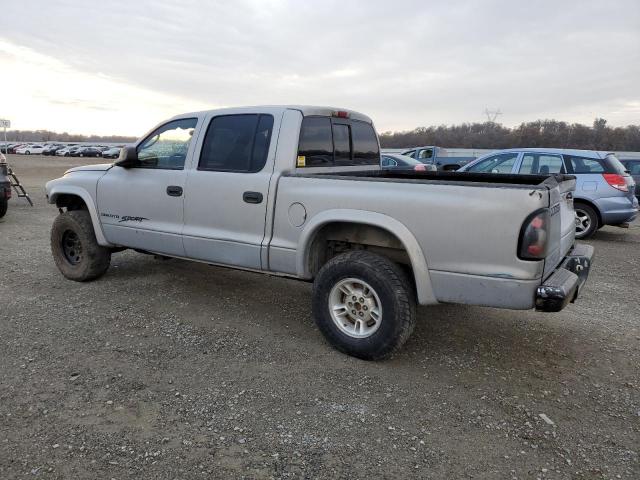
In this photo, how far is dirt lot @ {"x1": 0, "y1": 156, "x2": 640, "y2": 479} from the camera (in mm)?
2572

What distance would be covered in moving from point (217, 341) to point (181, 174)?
161 centimetres

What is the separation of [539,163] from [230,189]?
728 cm

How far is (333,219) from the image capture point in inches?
143

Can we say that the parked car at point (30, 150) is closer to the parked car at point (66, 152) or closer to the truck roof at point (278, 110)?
the parked car at point (66, 152)

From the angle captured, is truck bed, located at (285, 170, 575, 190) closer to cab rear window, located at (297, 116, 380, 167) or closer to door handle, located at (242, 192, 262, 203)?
cab rear window, located at (297, 116, 380, 167)

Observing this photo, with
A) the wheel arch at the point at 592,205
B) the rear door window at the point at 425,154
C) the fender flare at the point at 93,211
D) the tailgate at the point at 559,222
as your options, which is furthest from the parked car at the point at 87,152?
the tailgate at the point at 559,222

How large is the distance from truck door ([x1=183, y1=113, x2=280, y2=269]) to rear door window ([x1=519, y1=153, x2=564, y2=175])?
690 centimetres

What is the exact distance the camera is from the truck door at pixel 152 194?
463cm

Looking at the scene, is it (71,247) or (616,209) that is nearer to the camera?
(71,247)

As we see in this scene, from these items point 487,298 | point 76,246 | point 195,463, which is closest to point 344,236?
point 487,298

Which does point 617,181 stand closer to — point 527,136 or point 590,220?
point 590,220

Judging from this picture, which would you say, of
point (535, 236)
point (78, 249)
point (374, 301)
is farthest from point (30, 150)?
point (535, 236)

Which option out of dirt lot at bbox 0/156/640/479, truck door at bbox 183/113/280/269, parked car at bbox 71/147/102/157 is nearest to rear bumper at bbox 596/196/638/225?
dirt lot at bbox 0/156/640/479

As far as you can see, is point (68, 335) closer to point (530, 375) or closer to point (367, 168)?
point (367, 168)
